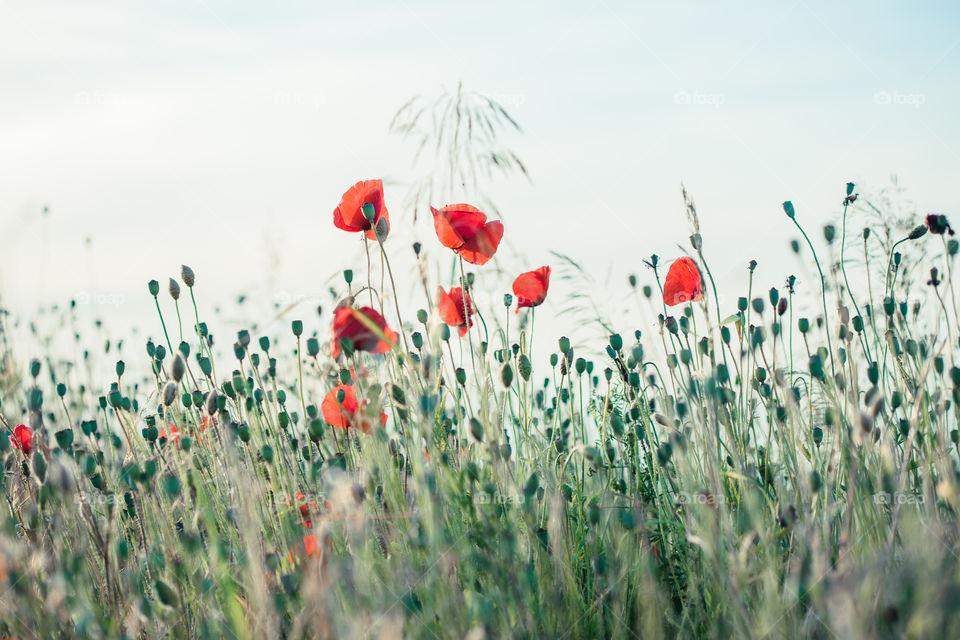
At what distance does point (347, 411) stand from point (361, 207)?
1.73 feet

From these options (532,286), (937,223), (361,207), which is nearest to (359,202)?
(361,207)

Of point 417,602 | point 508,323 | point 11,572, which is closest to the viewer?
point 11,572

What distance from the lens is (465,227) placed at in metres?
2.11

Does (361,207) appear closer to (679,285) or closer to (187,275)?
(187,275)

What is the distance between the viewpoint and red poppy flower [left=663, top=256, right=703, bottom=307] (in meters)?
2.12

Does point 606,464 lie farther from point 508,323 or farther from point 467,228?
point 467,228

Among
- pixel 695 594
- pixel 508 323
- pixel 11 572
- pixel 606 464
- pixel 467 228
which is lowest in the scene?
pixel 695 594

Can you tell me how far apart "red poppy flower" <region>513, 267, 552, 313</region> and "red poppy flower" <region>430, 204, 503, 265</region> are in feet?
0.65

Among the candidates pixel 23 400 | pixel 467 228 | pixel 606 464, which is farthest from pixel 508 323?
pixel 23 400

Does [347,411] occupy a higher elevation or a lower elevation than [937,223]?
lower

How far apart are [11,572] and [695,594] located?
46.4 inches

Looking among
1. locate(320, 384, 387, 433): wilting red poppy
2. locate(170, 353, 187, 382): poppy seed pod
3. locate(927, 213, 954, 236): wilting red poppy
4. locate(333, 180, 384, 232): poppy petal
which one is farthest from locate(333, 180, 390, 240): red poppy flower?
locate(927, 213, 954, 236): wilting red poppy

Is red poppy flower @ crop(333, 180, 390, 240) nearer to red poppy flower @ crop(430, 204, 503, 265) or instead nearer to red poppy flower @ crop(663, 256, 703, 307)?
red poppy flower @ crop(430, 204, 503, 265)

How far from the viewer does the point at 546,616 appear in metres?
1.54
